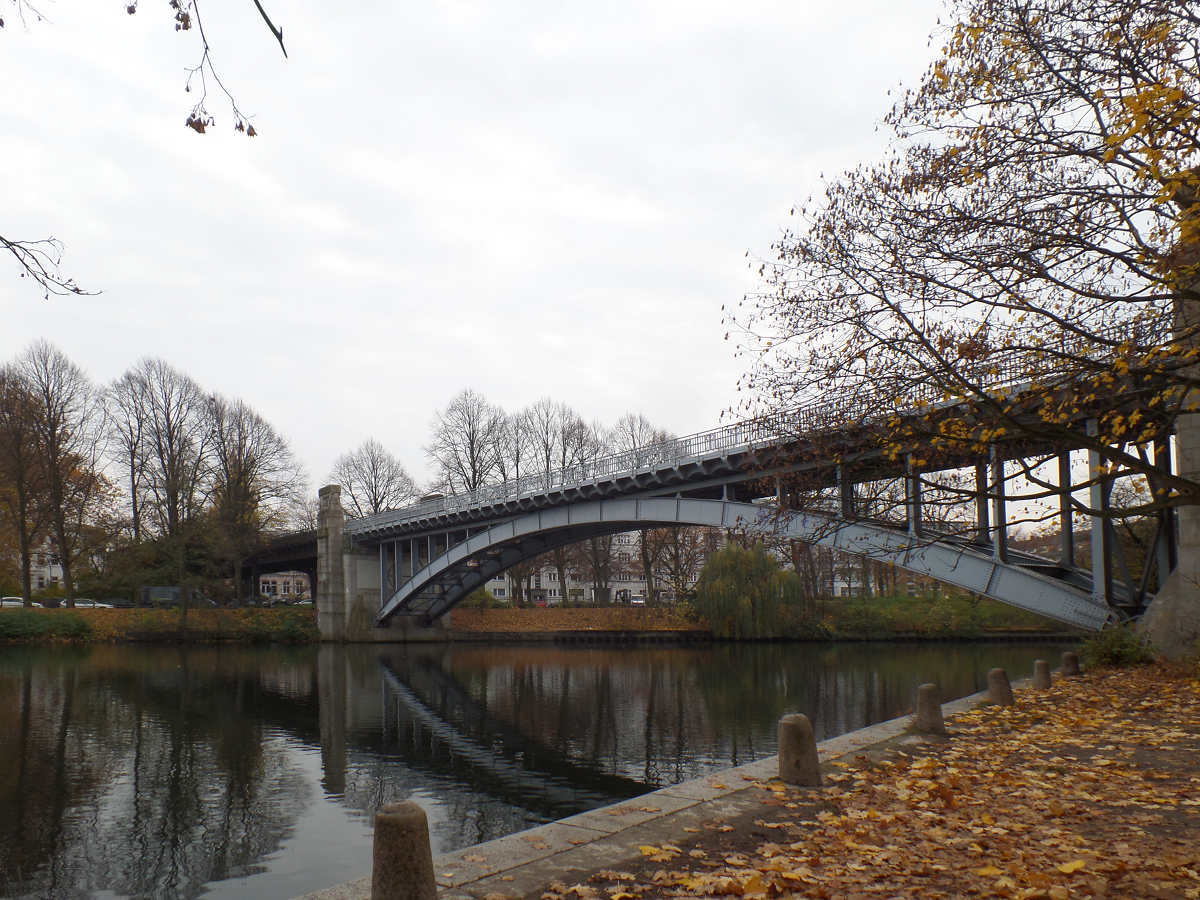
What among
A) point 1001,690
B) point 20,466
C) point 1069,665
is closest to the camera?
point 1001,690

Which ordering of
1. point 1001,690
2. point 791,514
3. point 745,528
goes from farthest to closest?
point 791,514
point 745,528
point 1001,690

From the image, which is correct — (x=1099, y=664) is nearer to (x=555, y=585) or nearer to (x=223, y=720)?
(x=223, y=720)

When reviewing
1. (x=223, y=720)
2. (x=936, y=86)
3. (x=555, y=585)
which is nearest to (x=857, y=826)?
(x=936, y=86)

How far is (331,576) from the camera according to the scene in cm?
4950

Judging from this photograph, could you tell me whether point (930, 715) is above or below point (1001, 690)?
above

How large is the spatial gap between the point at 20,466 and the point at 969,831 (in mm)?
46393

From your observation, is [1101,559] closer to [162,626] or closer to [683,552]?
[683,552]

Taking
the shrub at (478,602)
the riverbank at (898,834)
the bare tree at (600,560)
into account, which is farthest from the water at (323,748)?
the shrub at (478,602)

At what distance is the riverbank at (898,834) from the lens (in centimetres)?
493

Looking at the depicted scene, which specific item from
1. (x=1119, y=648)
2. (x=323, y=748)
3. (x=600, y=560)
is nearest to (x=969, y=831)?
(x=1119, y=648)

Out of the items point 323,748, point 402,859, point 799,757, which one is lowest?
point 323,748

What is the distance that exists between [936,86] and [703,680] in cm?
2076

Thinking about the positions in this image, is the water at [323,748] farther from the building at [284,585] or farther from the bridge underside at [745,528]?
the building at [284,585]

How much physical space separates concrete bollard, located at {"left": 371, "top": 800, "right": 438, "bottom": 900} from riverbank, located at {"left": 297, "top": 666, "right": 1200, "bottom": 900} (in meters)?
0.74
